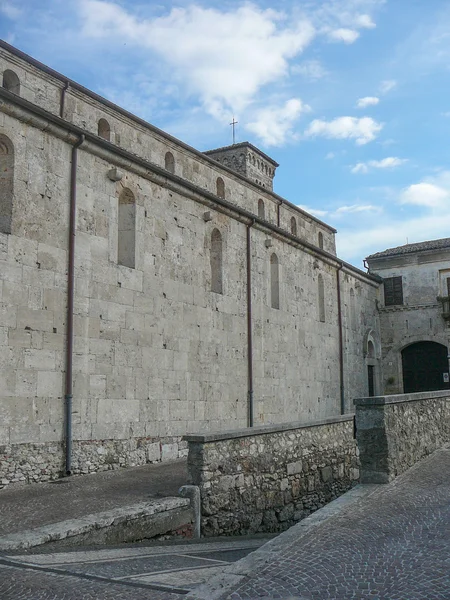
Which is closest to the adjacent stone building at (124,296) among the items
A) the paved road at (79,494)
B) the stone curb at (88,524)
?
the paved road at (79,494)

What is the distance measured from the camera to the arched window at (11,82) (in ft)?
47.0

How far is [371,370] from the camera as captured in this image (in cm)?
2700

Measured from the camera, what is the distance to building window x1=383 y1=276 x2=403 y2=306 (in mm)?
28531

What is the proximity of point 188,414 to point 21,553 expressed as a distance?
8501 mm

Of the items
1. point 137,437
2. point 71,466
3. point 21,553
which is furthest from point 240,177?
point 21,553

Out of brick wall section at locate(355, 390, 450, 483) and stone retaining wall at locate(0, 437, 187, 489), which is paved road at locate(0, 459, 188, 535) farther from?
brick wall section at locate(355, 390, 450, 483)

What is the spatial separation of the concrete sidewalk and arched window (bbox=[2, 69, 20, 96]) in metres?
8.86

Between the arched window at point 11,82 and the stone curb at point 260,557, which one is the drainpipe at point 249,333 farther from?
the stone curb at point 260,557

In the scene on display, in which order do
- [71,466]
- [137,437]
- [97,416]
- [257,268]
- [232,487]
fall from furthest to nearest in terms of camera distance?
[257,268], [137,437], [97,416], [71,466], [232,487]

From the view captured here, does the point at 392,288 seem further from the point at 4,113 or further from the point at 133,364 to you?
the point at 4,113

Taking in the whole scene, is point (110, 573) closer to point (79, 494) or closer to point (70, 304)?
point (79, 494)

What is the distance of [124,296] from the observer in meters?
12.9

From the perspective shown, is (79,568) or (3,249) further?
(3,249)

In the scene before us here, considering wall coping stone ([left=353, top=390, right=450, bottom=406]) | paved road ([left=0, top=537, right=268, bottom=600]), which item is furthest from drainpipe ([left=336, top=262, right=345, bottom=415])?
paved road ([left=0, top=537, right=268, bottom=600])
